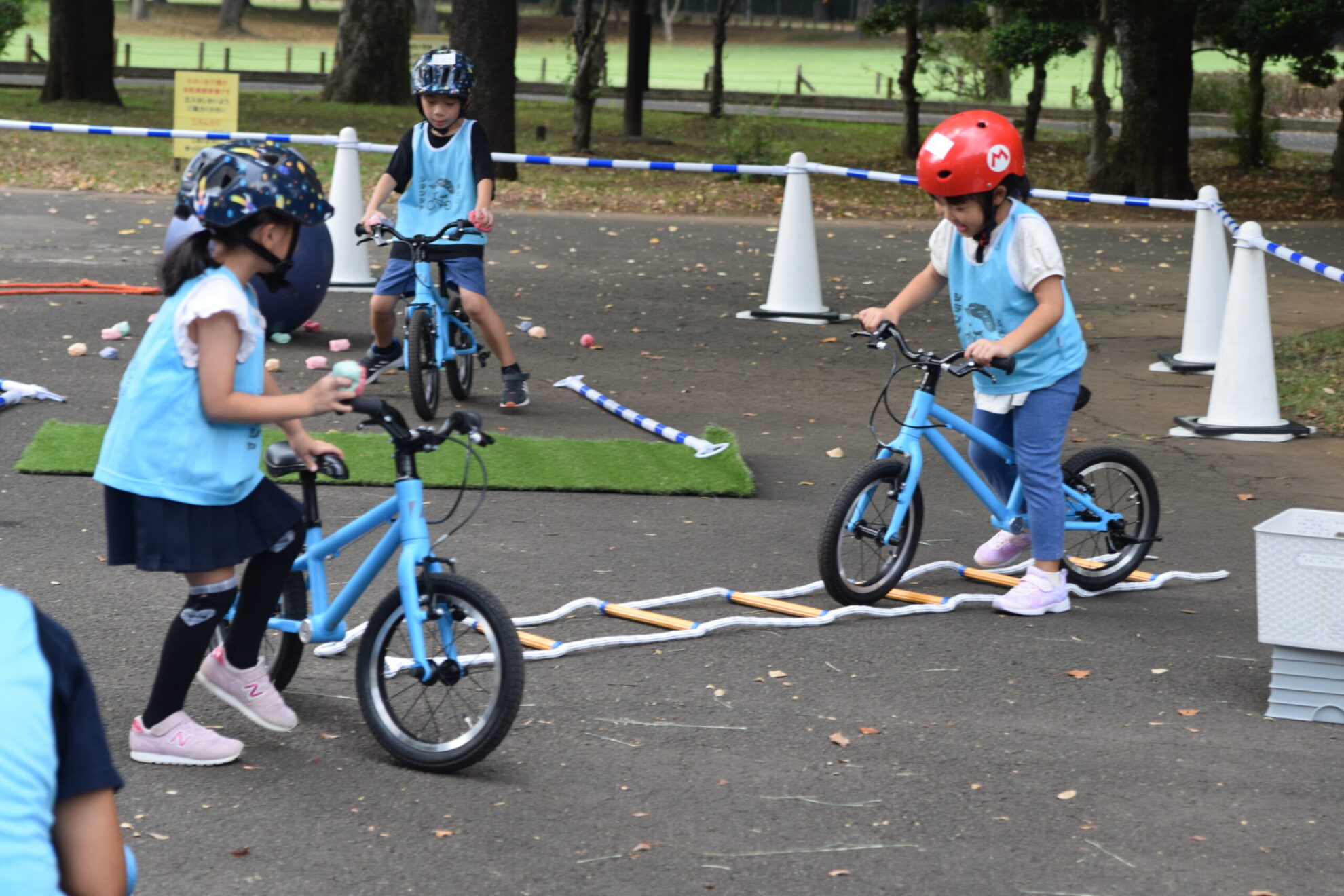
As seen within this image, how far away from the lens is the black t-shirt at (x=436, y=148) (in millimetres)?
8477

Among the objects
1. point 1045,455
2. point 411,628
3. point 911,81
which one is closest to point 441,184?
point 1045,455

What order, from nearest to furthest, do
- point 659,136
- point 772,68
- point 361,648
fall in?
point 361,648
point 659,136
point 772,68

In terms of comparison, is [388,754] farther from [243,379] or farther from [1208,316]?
[1208,316]

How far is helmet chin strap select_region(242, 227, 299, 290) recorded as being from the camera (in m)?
3.98

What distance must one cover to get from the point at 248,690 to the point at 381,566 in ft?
1.63

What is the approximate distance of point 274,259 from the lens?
159 inches

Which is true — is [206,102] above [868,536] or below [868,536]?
above

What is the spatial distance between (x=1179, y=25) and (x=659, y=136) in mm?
10949

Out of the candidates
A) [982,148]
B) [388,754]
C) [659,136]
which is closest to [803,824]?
[388,754]

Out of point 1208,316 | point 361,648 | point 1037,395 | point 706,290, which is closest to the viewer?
point 361,648

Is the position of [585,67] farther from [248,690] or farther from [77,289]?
[248,690]

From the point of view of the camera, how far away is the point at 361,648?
437cm

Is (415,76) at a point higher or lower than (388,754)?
higher

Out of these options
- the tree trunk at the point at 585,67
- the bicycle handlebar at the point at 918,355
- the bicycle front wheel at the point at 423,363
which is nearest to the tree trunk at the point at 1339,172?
the tree trunk at the point at 585,67
